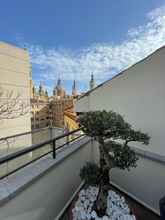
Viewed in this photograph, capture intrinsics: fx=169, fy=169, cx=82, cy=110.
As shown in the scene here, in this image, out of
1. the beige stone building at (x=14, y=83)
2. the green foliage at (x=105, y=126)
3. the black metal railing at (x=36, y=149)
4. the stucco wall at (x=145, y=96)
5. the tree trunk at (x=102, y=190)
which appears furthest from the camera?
the beige stone building at (x=14, y=83)

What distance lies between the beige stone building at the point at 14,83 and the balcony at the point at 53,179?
12.3 ft

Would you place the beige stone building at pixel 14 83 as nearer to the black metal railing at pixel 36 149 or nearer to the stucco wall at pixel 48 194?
the black metal railing at pixel 36 149

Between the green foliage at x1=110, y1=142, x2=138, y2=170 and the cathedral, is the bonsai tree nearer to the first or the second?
the green foliage at x1=110, y1=142, x2=138, y2=170

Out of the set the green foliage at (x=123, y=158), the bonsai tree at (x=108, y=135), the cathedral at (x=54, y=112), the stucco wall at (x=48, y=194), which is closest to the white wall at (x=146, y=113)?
the bonsai tree at (x=108, y=135)

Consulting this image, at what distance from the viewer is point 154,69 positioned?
2377mm

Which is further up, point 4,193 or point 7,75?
point 7,75

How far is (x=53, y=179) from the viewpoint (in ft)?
6.93

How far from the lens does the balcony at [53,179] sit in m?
1.54

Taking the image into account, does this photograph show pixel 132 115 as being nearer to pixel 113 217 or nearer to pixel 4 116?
pixel 113 217

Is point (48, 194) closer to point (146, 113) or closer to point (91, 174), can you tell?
point (91, 174)

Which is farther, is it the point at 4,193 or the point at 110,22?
the point at 110,22

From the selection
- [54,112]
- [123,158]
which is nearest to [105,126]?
[123,158]

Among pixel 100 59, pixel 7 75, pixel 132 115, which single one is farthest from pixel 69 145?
pixel 7 75

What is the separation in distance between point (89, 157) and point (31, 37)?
550 centimetres
